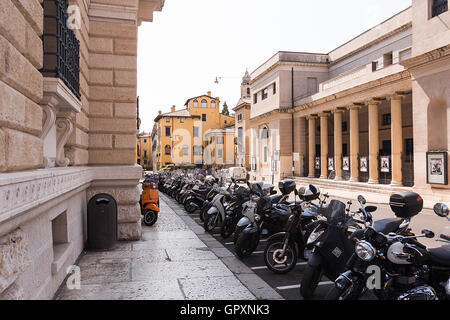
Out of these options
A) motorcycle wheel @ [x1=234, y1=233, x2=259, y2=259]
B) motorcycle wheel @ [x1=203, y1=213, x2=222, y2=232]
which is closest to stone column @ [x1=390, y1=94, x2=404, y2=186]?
motorcycle wheel @ [x1=203, y1=213, x2=222, y2=232]

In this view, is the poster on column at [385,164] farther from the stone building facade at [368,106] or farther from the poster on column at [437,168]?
the poster on column at [437,168]

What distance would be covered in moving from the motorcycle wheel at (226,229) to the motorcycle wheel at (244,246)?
5.54 feet


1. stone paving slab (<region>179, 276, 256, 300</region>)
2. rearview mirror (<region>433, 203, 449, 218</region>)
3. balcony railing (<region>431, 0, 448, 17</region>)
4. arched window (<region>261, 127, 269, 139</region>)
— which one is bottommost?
stone paving slab (<region>179, 276, 256, 300</region>)

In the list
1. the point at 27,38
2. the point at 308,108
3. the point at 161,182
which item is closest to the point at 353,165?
the point at 308,108

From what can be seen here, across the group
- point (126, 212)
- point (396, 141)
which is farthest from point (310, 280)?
point (396, 141)

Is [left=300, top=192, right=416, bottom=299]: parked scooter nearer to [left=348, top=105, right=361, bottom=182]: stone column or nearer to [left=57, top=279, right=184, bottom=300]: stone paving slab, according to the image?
[left=57, top=279, right=184, bottom=300]: stone paving slab

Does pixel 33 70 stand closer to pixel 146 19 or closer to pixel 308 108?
pixel 146 19

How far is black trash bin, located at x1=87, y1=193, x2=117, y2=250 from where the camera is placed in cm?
635

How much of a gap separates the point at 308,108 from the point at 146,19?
2092 cm

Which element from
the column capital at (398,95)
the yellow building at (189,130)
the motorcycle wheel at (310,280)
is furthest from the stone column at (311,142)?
the yellow building at (189,130)

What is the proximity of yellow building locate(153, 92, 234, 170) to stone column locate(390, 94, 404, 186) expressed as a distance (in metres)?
40.8

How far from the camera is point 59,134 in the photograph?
5113 millimetres

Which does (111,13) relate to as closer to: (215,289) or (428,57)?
(215,289)
